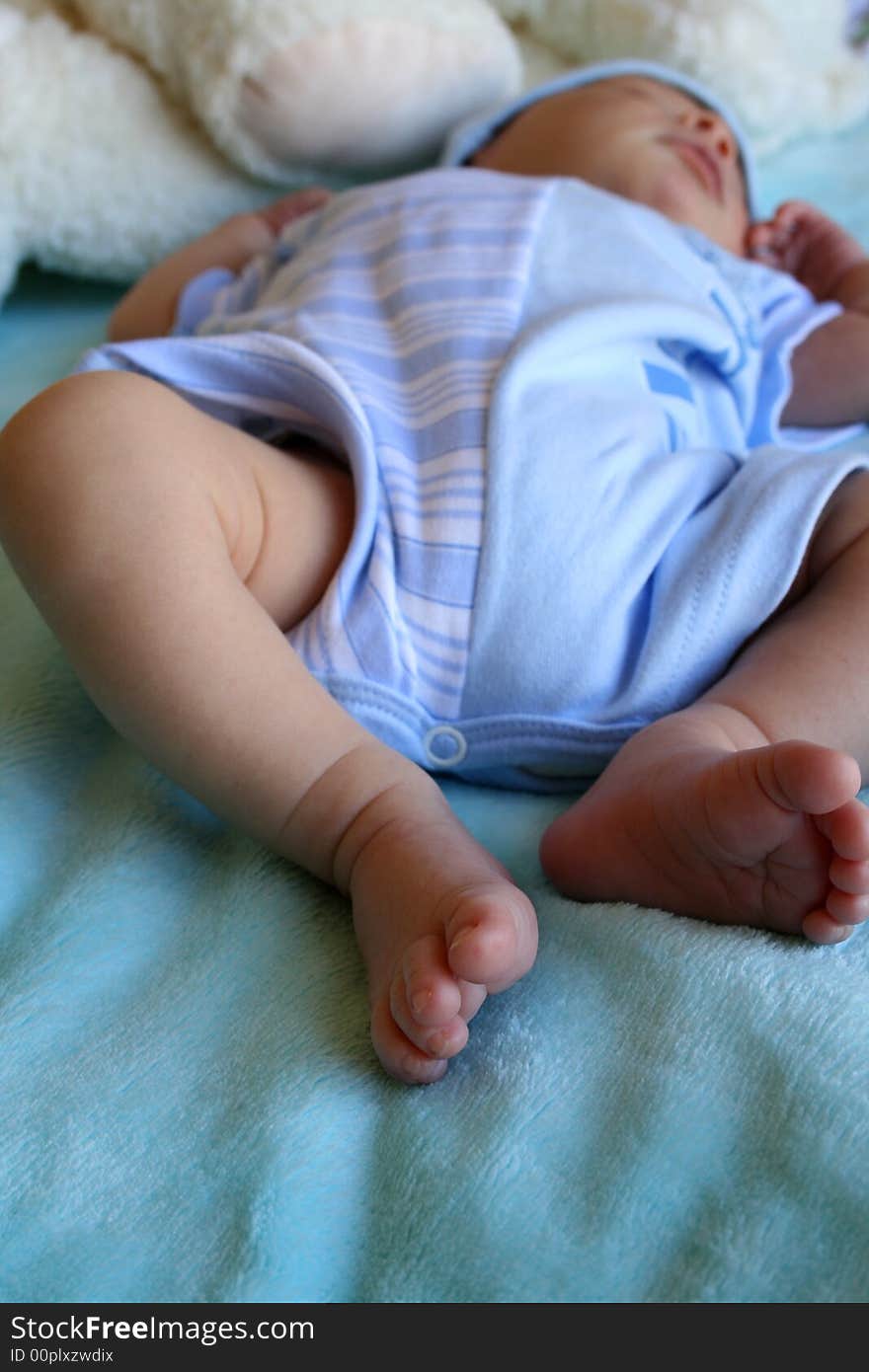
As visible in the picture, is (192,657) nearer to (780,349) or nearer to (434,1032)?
(434,1032)

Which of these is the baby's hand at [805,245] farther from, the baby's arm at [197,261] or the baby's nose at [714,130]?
the baby's arm at [197,261]

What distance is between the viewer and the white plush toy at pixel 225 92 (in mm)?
1344

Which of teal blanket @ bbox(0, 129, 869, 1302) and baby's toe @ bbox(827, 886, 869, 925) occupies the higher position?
baby's toe @ bbox(827, 886, 869, 925)

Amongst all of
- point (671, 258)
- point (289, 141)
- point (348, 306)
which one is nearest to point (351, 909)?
point (348, 306)

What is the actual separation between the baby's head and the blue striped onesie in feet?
0.64

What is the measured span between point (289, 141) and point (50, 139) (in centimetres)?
25

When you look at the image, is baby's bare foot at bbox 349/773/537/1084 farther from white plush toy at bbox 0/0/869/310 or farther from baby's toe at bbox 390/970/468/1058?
white plush toy at bbox 0/0/869/310

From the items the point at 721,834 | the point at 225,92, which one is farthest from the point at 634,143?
the point at 721,834

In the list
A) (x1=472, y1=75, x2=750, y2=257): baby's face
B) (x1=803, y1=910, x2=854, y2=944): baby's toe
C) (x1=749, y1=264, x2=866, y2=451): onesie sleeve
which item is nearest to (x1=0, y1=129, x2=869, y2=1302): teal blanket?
(x1=803, y1=910, x2=854, y2=944): baby's toe

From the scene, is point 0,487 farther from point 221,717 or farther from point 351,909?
point 351,909

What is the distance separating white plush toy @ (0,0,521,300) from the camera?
4.40ft

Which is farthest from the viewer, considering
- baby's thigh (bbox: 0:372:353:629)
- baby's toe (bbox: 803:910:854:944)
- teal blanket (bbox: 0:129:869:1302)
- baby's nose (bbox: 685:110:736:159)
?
baby's nose (bbox: 685:110:736:159)

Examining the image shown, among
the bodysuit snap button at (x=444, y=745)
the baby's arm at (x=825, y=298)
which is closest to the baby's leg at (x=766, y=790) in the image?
the bodysuit snap button at (x=444, y=745)

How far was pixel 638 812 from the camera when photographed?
0.71m
